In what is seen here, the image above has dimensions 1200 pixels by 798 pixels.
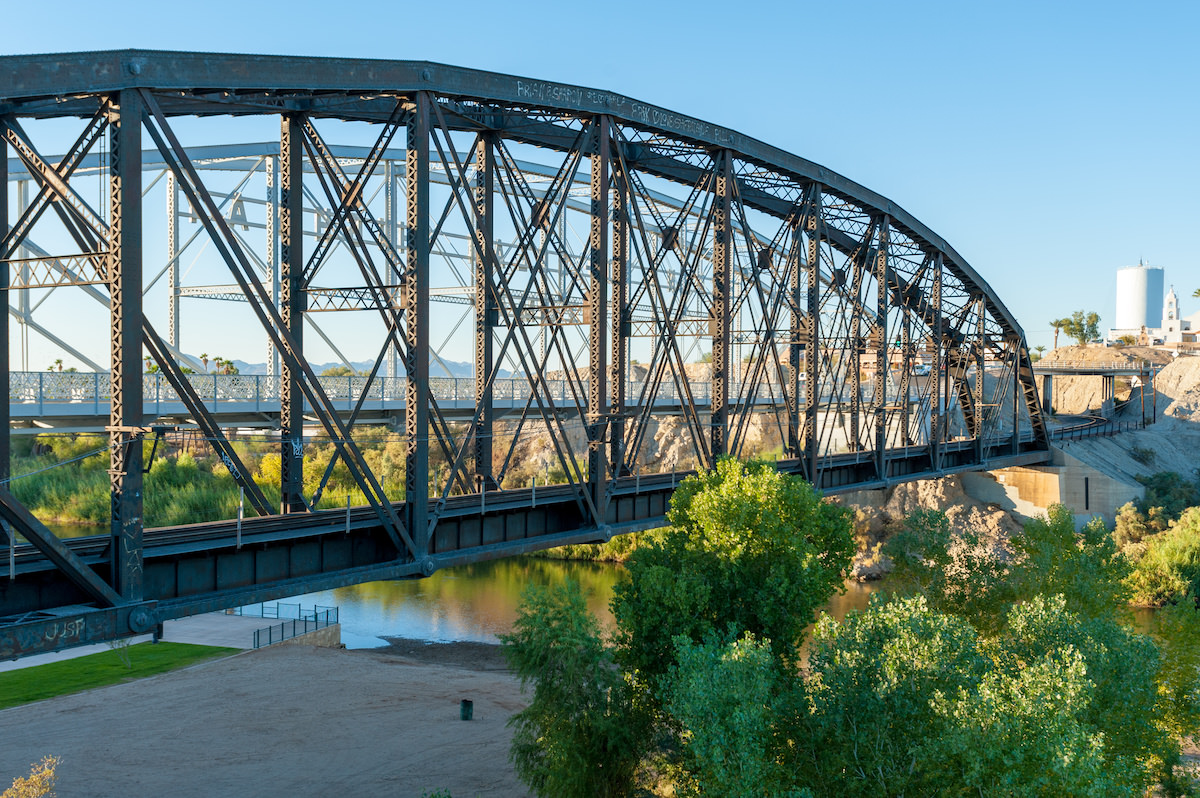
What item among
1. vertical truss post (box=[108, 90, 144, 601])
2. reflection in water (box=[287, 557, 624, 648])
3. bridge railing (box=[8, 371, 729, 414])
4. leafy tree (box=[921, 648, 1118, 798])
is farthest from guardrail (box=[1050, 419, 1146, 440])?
vertical truss post (box=[108, 90, 144, 601])

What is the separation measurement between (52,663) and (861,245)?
37396mm

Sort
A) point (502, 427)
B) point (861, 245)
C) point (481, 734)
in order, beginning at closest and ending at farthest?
point (481, 734) < point (861, 245) < point (502, 427)

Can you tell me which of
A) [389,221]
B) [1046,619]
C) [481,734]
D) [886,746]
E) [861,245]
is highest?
[389,221]

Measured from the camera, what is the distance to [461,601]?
5044cm

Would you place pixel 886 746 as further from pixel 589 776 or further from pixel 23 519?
pixel 23 519

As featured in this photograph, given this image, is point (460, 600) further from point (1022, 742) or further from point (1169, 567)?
point (1022, 742)

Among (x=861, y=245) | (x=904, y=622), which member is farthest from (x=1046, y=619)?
(x=861, y=245)

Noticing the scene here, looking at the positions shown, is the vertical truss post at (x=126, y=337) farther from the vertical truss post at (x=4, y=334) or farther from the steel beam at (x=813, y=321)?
the steel beam at (x=813, y=321)

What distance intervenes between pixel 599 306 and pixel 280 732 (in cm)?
1672

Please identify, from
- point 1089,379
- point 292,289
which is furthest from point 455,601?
point 1089,379

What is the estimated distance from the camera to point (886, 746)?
17328 millimetres

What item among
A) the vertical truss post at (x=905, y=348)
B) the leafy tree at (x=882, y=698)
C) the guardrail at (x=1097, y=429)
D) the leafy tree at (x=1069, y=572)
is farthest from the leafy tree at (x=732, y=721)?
the guardrail at (x=1097, y=429)

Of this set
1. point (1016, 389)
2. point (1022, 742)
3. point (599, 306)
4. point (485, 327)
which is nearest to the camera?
point (1022, 742)

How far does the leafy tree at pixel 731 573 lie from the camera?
2162 cm
